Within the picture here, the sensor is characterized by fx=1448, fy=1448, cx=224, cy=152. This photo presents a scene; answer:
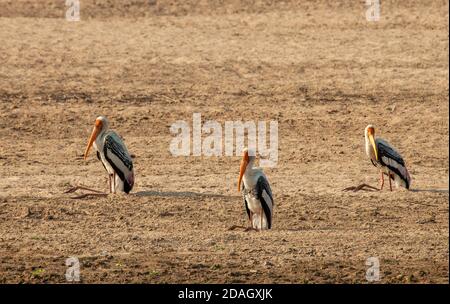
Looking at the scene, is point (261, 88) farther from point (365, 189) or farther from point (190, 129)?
point (365, 189)

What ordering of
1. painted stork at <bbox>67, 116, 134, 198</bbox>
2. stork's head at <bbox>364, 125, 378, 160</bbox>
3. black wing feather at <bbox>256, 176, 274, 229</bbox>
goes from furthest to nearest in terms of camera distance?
stork's head at <bbox>364, 125, 378, 160</bbox>, painted stork at <bbox>67, 116, 134, 198</bbox>, black wing feather at <bbox>256, 176, 274, 229</bbox>

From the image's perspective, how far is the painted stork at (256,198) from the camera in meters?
16.4

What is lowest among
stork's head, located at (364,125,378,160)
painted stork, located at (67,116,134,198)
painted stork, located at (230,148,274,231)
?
painted stork, located at (230,148,274,231)

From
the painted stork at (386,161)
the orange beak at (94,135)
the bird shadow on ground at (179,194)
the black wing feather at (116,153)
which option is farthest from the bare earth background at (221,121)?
the orange beak at (94,135)

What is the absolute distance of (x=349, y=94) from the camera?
2281cm

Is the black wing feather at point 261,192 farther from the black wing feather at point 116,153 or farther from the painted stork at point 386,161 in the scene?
the painted stork at point 386,161

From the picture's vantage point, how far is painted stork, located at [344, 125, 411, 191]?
1834cm

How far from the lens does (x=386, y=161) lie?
1855 cm

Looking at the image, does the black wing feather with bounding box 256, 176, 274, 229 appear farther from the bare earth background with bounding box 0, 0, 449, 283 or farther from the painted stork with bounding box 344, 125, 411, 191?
the painted stork with bounding box 344, 125, 411, 191

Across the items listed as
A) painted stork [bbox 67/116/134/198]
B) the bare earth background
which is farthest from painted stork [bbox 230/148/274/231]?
painted stork [bbox 67/116/134/198]

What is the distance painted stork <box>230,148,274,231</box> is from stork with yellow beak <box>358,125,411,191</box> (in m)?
2.34

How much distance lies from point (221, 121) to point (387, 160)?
3.85 m

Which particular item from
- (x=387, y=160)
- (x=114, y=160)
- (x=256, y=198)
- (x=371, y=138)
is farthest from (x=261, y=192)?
(x=371, y=138)

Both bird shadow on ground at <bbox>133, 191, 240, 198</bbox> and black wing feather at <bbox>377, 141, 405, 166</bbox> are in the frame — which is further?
black wing feather at <bbox>377, 141, 405, 166</bbox>
